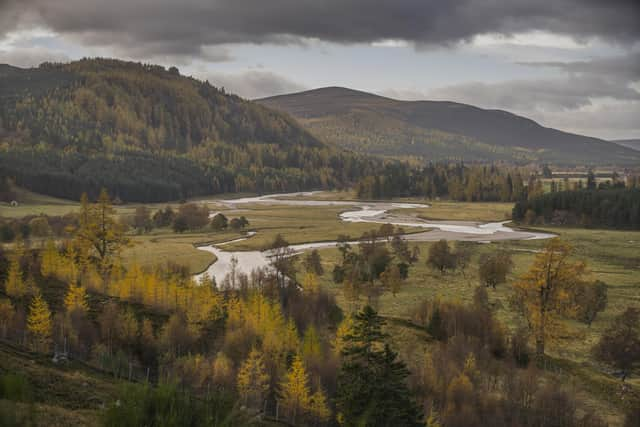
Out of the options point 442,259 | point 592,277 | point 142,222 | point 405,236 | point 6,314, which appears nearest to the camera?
point 6,314

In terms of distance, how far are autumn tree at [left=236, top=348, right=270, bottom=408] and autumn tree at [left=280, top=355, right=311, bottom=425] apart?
1.47 m

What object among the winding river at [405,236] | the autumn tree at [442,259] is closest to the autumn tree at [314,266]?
the winding river at [405,236]

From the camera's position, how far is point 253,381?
37.8m

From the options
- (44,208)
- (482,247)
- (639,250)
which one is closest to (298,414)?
(482,247)

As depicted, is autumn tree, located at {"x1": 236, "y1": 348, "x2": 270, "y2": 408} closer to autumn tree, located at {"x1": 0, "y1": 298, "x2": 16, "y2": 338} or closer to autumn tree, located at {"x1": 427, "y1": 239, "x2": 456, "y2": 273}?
autumn tree, located at {"x1": 0, "y1": 298, "x2": 16, "y2": 338}

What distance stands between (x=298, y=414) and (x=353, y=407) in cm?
1011

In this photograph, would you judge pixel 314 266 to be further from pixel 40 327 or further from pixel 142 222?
pixel 142 222

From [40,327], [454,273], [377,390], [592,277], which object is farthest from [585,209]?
[40,327]

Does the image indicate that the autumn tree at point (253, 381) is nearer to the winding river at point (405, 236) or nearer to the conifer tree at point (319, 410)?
the conifer tree at point (319, 410)

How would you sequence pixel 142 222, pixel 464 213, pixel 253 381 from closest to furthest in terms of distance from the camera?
pixel 253 381 < pixel 142 222 < pixel 464 213

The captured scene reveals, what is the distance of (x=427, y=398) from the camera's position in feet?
121

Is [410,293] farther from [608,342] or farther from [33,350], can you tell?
[33,350]

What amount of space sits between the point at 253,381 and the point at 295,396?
404 cm

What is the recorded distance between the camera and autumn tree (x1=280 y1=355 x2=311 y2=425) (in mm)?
34844
